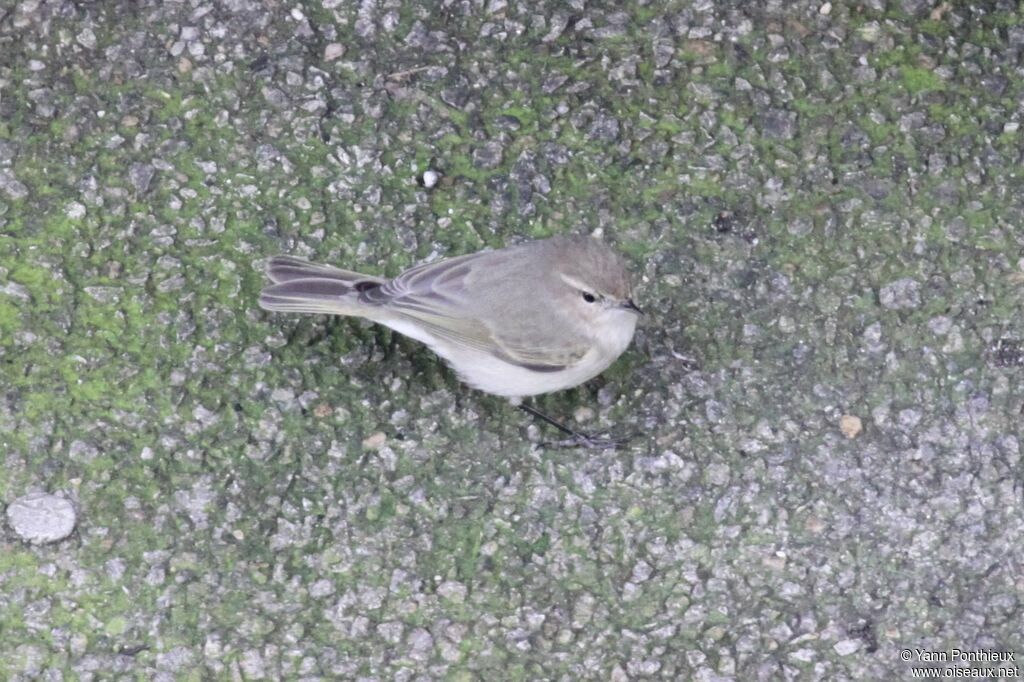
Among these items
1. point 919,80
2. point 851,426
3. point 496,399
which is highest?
point 919,80

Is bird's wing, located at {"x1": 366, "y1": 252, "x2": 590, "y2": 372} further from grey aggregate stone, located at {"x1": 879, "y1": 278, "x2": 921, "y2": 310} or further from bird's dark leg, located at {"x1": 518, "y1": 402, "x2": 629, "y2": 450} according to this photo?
grey aggregate stone, located at {"x1": 879, "y1": 278, "x2": 921, "y2": 310}

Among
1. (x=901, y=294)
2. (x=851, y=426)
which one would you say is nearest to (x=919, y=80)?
(x=901, y=294)

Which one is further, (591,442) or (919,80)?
(919,80)

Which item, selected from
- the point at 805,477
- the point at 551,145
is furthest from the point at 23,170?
the point at 805,477

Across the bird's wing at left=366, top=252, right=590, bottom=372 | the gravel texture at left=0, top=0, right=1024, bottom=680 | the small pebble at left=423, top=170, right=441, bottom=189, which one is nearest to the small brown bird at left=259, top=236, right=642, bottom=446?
the bird's wing at left=366, top=252, right=590, bottom=372

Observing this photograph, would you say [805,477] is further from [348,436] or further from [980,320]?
[348,436]

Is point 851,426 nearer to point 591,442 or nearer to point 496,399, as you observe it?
point 591,442
